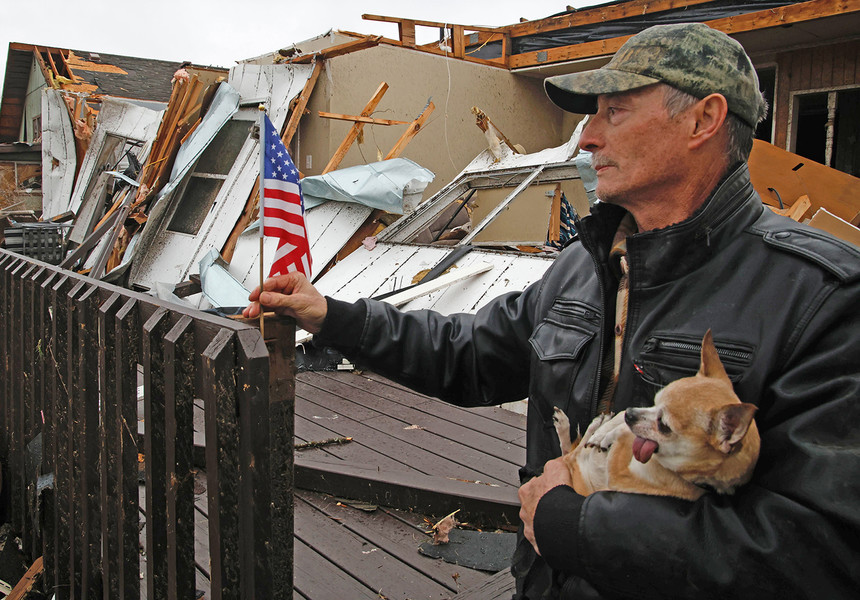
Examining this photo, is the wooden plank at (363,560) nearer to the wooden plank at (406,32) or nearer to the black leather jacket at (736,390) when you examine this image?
the black leather jacket at (736,390)

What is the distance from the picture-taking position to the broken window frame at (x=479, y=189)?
6.84 meters

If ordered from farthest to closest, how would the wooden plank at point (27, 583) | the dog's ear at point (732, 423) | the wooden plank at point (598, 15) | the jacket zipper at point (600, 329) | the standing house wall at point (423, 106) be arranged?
the standing house wall at point (423, 106), the wooden plank at point (598, 15), the wooden plank at point (27, 583), the jacket zipper at point (600, 329), the dog's ear at point (732, 423)

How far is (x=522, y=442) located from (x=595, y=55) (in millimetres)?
6678

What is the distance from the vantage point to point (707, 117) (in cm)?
145

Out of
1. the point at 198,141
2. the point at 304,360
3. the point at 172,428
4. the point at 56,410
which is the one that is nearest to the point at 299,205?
the point at 172,428

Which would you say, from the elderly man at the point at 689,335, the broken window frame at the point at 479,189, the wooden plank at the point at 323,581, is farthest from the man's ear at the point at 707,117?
the broken window frame at the point at 479,189

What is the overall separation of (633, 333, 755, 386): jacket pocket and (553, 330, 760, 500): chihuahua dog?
0.22ft

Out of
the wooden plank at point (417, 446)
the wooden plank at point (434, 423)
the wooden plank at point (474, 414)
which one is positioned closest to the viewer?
the wooden plank at point (417, 446)

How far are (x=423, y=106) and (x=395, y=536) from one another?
7507 millimetres

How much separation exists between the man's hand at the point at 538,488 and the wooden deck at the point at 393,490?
1.19 m

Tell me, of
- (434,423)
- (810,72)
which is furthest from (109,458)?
(810,72)

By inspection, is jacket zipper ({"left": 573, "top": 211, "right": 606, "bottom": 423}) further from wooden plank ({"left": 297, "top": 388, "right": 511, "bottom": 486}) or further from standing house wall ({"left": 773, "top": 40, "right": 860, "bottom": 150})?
standing house wall ({"left": 773, "top": 40, "right": 860, "bottom": 150})

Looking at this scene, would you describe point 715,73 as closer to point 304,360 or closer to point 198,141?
point 304,360

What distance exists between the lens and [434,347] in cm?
207
